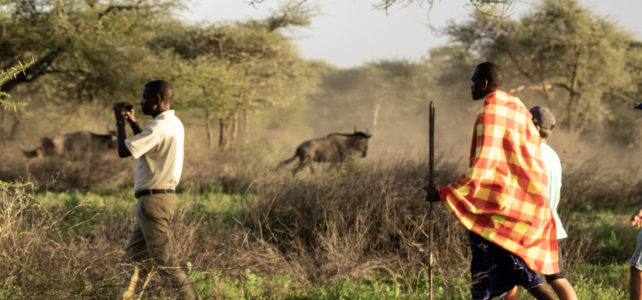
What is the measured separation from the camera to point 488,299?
3119mm

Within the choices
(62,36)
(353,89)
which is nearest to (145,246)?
(62,36)

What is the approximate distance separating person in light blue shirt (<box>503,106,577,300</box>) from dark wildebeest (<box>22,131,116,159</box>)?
1053 cm

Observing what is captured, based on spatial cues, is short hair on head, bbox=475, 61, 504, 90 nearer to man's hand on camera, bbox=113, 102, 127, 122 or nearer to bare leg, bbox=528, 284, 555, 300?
bare leg, bbox=528, 284, 555, 300

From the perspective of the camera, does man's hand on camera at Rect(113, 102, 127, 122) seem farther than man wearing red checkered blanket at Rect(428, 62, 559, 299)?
Yes

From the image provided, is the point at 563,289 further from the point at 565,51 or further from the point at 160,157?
the point at 565,51

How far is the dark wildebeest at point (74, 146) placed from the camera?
38.8ft

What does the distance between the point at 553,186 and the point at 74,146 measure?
11.2 m

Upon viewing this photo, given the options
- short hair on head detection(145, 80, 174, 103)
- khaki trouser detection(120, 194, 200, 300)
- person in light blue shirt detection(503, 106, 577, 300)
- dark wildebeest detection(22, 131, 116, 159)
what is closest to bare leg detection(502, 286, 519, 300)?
person in light blue shirt detection(503, 106, 577, 300)

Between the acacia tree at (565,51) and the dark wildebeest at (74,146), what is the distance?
44.0 feet

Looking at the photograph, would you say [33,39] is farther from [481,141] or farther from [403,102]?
[403,102]

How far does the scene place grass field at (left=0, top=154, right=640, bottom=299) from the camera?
3.61 meters

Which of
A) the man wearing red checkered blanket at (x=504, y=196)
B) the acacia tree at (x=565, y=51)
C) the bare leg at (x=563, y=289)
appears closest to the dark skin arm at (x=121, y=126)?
the man wearing red checkered blanket at (x=504, y=196)

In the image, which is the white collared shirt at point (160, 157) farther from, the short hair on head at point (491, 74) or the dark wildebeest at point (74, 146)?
the dark wildebeest at point (74, 146)

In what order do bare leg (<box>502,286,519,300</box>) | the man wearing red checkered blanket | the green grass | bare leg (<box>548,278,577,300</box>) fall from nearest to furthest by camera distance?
1. the man wearing red checkered blanket
2. bare leg (<box>548,278,577,300</box>)
3. bare leg (<box>502,286,519,300</box>)
4. the green grass
